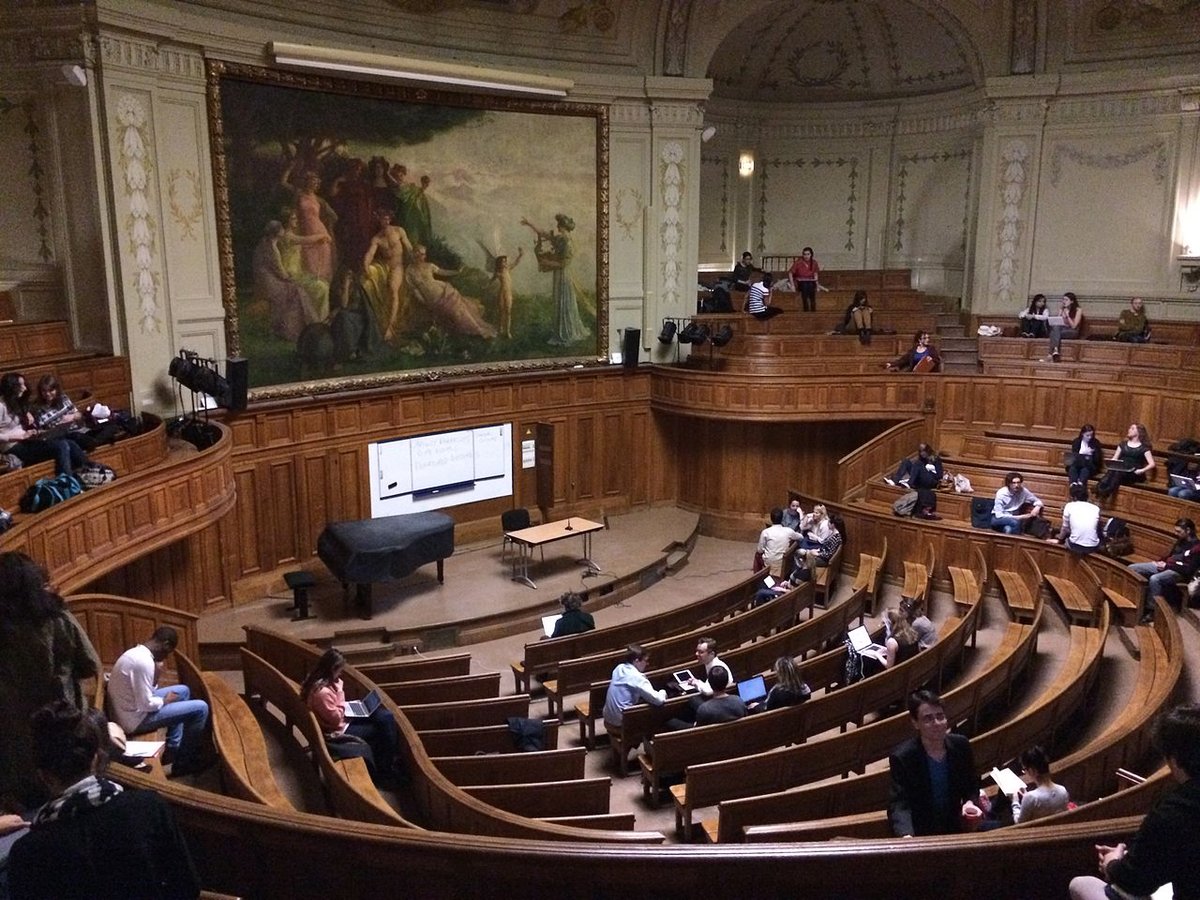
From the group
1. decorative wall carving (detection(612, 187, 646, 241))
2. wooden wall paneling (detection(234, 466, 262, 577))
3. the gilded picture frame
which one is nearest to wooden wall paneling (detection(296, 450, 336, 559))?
wooden wall paneling (detection(234, 466, 262, 577))

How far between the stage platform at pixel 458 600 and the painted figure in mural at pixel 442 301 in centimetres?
305

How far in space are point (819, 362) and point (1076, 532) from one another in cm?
502

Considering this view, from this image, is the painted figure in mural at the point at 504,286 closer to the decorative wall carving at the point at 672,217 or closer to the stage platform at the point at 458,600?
the decorative wall carving at the point at 672,217

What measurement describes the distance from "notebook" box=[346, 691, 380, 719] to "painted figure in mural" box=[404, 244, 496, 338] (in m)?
7.84

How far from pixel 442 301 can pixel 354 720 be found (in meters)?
8.29

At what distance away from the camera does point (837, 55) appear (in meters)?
17.8

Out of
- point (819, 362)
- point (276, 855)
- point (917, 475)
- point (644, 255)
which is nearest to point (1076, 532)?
point (917, 475)

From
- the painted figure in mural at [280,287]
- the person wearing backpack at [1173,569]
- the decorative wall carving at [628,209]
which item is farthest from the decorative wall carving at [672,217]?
the person wearing backpack at [1173,569]

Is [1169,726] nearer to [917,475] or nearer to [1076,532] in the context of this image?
[1076,532]

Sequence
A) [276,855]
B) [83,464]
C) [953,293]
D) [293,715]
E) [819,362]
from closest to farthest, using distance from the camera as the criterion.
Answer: [276,855], [293,715], [83,464], [819,362], [953,293]

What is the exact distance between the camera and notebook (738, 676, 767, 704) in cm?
723

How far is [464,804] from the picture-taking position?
16.0ft

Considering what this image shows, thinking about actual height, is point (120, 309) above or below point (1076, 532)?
above

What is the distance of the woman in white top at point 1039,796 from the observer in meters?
4.68
